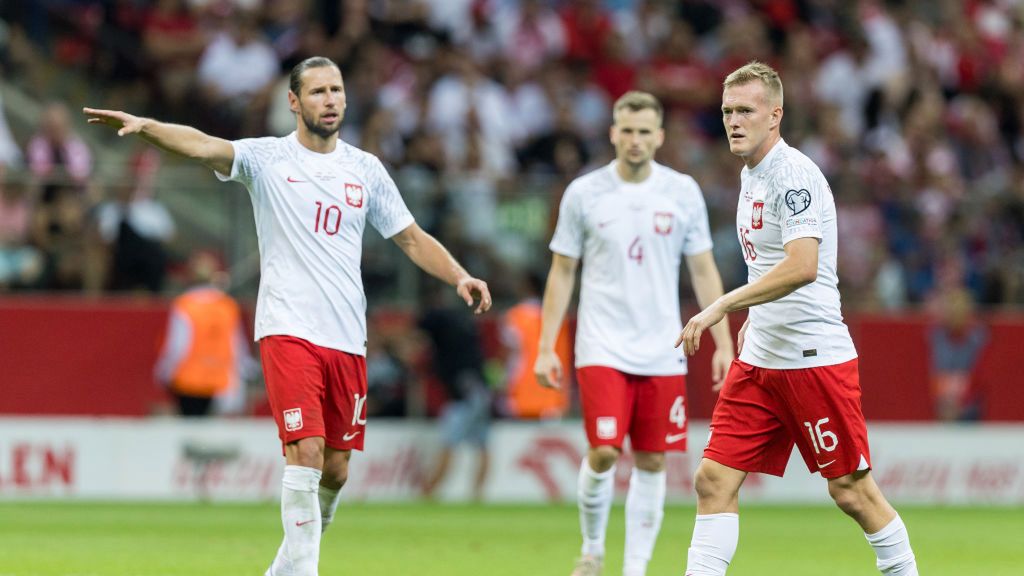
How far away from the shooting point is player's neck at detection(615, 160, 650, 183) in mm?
10969

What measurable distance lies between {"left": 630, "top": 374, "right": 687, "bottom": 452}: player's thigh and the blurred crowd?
8.39 meters

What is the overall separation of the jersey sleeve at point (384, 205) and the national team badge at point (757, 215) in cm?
215

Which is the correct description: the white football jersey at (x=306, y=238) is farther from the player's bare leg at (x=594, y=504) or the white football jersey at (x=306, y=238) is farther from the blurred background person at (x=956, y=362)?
the blurred background person at (x=956, y=362)

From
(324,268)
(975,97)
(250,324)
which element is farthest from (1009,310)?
(324,268)

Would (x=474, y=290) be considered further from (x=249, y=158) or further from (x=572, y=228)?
(x=572, y=228)

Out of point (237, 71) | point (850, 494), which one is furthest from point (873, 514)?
point (237, 71)

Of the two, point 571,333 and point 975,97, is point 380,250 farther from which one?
point 975,97

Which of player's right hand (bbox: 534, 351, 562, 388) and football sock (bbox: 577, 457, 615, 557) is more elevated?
player's right hand (bbox: 534, 351, 562, 388)

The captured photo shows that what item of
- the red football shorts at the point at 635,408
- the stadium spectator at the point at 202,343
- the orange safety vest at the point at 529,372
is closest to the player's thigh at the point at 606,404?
the red football shorts at the point at 635,408

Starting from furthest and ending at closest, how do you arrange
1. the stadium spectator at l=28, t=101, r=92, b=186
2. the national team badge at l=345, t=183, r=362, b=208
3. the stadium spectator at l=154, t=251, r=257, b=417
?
1. the stadium spectator at l=154, t=251, r=257, b=417
2. the stadium spectator at l=28, t=101, r=92, b=186
3. the national team badge at l=345, t=183, r=362, b=208

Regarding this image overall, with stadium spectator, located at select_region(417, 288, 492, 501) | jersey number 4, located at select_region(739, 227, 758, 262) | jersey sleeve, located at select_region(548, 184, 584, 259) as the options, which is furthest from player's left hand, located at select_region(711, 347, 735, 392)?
stadium spectator, located at select_region(417, 288, 492, 501)

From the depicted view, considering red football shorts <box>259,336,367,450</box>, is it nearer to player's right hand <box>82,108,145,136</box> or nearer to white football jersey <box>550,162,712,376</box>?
player's right hand <box>82,108,145,136</box>

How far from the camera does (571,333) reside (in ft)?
66.4

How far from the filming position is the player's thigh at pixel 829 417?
792 centimetres
